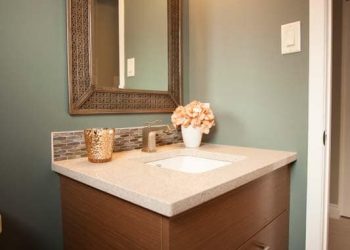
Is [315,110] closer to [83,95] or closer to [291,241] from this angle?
[291,241]

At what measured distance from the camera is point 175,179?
0.70m

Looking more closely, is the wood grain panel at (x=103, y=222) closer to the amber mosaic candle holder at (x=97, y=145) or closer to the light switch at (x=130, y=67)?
the amber mosaic candle holder at (x=97, y=145)

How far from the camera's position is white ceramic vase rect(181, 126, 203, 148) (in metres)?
1.25

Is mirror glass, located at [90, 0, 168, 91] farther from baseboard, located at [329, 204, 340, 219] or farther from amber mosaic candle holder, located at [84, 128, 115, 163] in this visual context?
baseboard, located at [329, 204, 340, 219]

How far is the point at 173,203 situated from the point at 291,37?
0.93m

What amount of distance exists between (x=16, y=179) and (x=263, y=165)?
0.86 meters

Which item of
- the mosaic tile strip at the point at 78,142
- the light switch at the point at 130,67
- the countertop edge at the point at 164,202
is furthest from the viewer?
the light switch at the point at 130,67

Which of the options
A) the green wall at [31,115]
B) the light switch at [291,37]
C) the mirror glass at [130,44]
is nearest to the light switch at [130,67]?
the mirror glass at [130,44]

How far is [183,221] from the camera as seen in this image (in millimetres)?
593

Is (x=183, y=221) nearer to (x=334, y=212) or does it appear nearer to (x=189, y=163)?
(x=189, y=163)

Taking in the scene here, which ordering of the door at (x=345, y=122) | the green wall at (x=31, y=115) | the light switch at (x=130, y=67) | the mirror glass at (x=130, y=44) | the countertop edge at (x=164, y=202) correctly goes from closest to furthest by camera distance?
the countertop edge at (x=164, y=202), the green wall at (x=31, y=115), the mirror glass at (x=130, y=44), the light switch at (x=130, y=67), the door at (x=345, y=122)

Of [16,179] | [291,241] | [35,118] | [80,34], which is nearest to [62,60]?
[80,34]

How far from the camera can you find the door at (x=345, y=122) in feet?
6.98

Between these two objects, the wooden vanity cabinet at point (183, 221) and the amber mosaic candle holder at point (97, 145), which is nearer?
the wooden vanity cabinet at point (183, 221)
